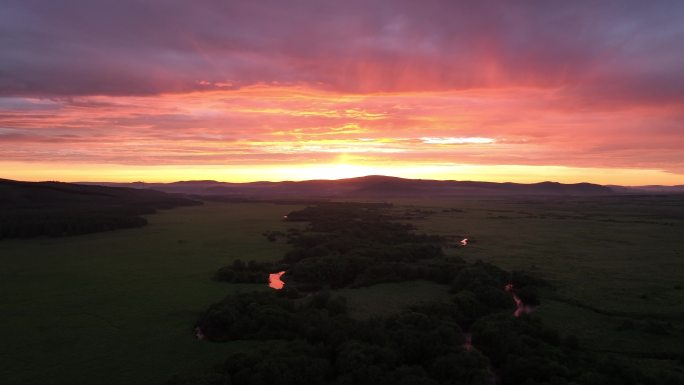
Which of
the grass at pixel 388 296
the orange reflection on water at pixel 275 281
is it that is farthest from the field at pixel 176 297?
the orange reflection on water at pixel 275 281

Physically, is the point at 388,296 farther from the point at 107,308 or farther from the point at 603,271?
the point at 603,271

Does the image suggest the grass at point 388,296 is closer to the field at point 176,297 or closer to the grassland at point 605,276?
the field at point 176,297

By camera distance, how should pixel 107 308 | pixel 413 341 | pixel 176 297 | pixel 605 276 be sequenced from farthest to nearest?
pixel 605 276 → pixel 176 297 → pixel 107 308 → pixel 413 341

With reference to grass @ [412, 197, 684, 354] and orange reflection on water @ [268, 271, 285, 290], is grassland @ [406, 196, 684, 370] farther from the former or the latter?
orange reflection on water @ [268, 271, 285, 290]

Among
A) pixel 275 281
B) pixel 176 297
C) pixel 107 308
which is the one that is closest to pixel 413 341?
pixel 176 297

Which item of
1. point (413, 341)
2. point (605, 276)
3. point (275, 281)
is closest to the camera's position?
point (413, 341)
